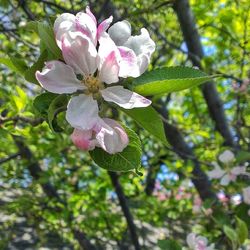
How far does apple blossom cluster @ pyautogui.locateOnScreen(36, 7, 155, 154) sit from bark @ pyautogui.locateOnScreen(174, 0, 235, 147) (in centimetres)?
223

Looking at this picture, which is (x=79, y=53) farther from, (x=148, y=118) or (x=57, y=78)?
(x=148, y=118)

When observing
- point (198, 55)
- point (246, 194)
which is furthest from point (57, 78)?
point (198, 55)

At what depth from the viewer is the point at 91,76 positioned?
36.5 inches

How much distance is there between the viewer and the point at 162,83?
3.02 feet

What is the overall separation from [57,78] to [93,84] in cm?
8

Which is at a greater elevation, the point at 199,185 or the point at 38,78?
the point at 199,185

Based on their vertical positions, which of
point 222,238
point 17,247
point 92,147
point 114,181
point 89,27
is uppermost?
point 17,247

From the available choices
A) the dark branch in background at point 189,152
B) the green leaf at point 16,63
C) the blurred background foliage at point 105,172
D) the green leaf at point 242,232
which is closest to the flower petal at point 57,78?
the green leaf at point 16,63

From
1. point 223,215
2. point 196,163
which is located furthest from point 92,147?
point 196,163

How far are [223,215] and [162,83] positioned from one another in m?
1.81

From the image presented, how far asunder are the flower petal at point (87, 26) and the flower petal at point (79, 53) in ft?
0.07

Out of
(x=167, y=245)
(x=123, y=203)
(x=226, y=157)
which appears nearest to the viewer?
(x=167, y=245)

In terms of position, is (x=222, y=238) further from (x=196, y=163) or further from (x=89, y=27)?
(x=89, y=27)

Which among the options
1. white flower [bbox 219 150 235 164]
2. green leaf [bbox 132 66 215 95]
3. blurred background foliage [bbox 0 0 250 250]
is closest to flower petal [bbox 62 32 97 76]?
green leaf [bbox 132 66 215 95]
